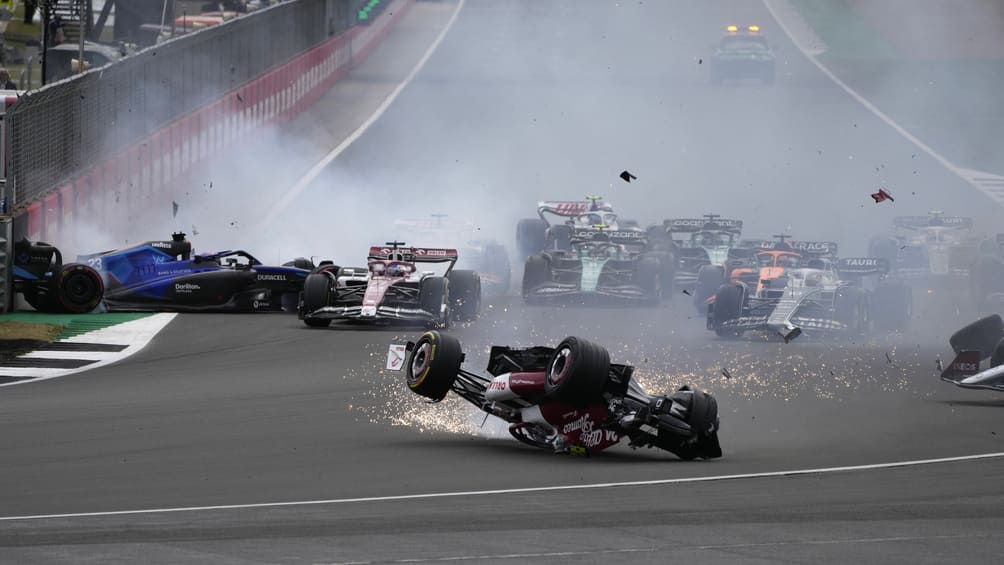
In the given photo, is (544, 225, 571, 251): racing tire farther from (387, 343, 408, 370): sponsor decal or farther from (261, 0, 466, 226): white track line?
(387, 343, 408, 370): sponsor decal

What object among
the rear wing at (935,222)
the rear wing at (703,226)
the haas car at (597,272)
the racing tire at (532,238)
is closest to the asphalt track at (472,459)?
the haas car at (597,272)

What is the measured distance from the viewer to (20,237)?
23.7 meters

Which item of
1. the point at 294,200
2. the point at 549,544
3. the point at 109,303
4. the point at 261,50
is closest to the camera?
the point at 549,544

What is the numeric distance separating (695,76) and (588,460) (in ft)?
153

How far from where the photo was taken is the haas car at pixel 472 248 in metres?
28.9

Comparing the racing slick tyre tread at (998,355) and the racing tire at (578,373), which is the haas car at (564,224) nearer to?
the racing slick tyre tread at (998,355)

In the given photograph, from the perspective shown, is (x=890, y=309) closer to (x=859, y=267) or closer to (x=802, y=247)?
(x=859, y=267)

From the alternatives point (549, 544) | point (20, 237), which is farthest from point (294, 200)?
point (549, 544)

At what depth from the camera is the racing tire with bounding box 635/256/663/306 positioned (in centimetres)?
2664

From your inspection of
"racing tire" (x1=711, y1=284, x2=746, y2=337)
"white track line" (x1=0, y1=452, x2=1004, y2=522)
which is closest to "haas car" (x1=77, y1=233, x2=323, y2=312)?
"racing tire" (x1=711, y1=284, x2=746, y2=337)

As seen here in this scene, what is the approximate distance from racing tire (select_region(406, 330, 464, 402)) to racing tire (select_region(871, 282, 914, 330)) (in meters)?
10.9

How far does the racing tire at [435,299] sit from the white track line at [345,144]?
40.7ft

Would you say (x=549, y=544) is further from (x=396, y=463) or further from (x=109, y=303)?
(x=109, y=303)

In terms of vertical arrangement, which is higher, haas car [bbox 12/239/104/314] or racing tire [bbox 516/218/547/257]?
racing tire [bbox 516/218/547/257]
